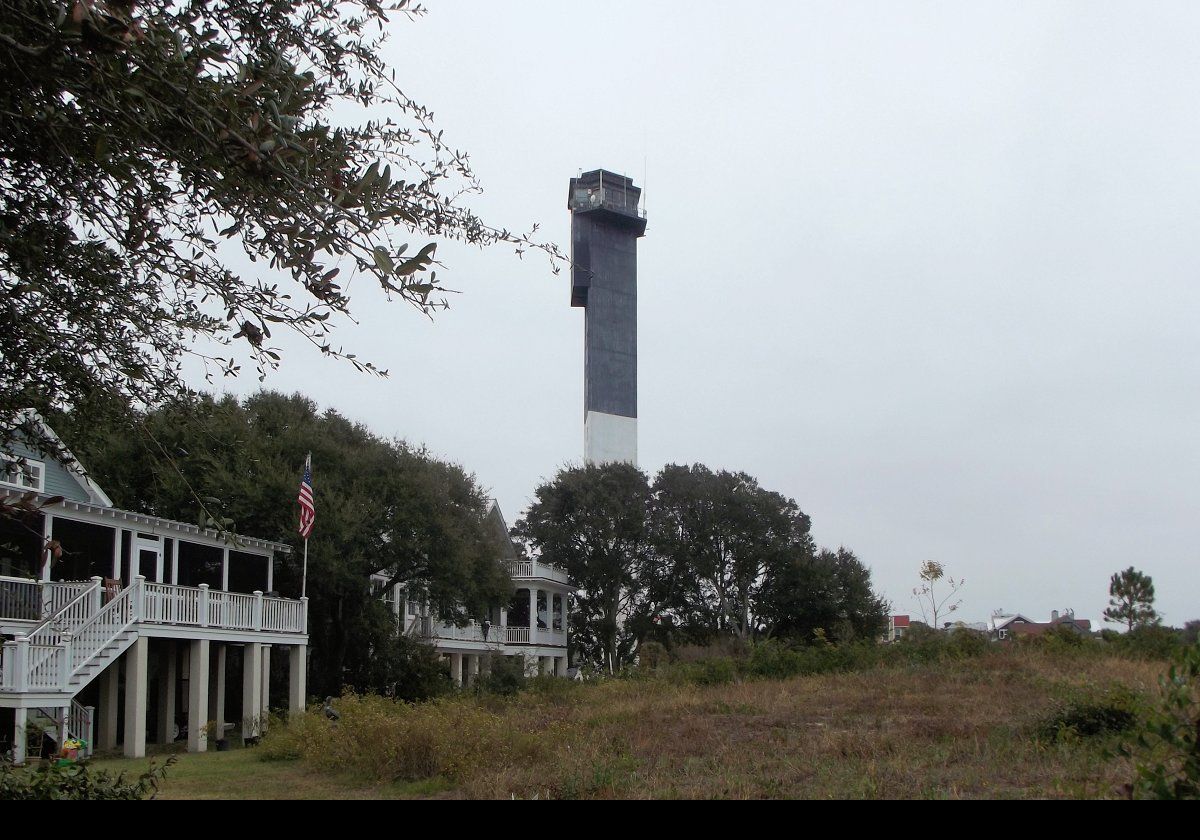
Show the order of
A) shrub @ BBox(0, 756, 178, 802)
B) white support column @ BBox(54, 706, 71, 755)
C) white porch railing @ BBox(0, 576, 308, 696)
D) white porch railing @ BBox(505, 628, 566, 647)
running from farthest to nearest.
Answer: white porch railing @ BBox(505, 628, 566, 647)
white porch railing @ BBox(0, 576, 308, 696)
white support column @ BBox(54, 706, 71, 755)
shrub @ BBox(0, 756, 178, 802)

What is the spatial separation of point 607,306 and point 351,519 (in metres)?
31.1

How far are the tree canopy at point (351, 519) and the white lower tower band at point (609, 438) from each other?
22531 millimetres

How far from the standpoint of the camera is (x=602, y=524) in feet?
166

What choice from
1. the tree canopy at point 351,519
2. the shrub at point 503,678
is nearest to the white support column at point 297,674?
the tree canopy at point 351,519

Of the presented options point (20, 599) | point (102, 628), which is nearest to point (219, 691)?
point (102, 628)

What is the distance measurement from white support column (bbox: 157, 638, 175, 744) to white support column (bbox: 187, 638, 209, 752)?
2.04 meters

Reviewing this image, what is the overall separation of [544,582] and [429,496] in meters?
15.2

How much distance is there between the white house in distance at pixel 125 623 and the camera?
1712 cm

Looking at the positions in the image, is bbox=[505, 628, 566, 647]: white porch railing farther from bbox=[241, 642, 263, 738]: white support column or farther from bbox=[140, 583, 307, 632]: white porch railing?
bbox=[241, 642, 263, 738]: white support column

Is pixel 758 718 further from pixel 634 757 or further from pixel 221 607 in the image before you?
pixel 221 607

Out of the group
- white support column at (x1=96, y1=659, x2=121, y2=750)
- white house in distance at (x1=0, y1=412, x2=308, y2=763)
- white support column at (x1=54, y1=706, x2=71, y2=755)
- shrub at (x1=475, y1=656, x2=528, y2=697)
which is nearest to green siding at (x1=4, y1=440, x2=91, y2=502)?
white house in distance at (x1=0, y1=412, x2=308, y2=763)

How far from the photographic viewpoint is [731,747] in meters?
12.7

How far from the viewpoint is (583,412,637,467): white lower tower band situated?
56.6 meters

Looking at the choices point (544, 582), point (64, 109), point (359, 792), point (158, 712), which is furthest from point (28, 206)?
point (544, 582)
